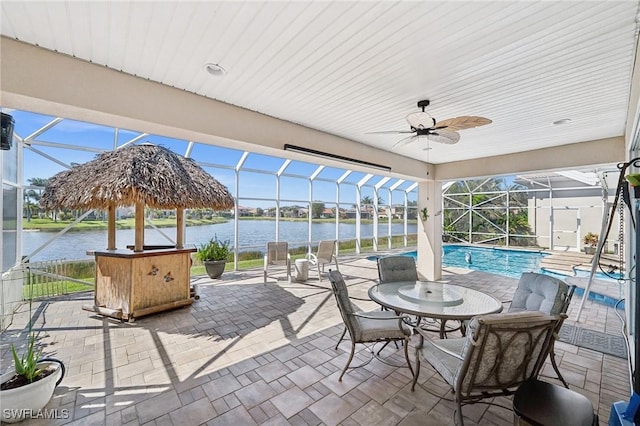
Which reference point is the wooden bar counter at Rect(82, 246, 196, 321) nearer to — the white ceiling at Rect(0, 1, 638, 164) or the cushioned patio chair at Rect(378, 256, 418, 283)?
the white ceiling at Rect(0, 1, 638, 164)

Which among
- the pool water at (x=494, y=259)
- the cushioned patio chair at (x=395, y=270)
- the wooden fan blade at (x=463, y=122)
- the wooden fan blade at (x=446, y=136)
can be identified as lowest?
the pool water at (x=494, y=259)

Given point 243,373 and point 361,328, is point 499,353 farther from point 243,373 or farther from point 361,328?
point 243,373

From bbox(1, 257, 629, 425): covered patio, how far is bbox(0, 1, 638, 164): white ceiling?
3.21 m

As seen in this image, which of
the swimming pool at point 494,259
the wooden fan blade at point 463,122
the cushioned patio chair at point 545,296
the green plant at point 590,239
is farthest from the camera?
the green plant at point 590,239

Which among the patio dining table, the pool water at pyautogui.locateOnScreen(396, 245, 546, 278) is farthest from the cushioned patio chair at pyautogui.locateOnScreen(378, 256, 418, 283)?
the pool water at pyautogui.locateOnScreen(396, 245, 546, 278)

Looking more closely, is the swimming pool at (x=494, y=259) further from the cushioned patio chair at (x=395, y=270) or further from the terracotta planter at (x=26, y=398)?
the terracotta planter at (x=26, y=398)

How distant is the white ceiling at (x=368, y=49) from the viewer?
196 centimetres

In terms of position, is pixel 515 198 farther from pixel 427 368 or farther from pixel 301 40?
pixel 301 40

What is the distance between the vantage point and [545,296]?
2920 mm

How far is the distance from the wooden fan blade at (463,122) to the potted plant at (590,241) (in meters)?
11.8

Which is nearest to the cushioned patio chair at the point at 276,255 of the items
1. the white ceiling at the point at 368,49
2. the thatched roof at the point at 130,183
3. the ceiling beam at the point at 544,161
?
the thatched roof at the point at 130,183

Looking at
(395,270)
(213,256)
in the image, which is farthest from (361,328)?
(213,256)

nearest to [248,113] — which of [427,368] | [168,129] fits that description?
[168,129]

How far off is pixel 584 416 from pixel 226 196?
18.8ft
